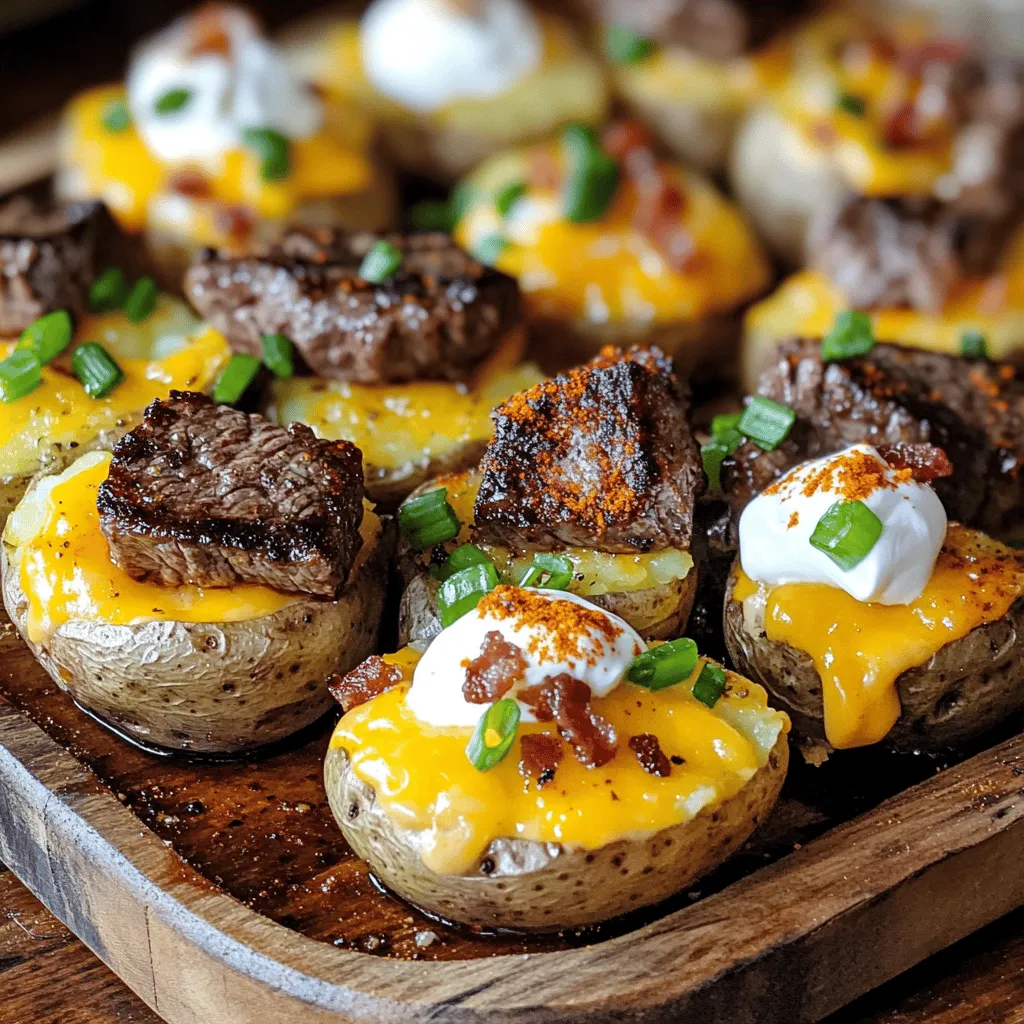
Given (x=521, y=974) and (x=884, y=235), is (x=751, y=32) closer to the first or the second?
A: (x=884, y=235)

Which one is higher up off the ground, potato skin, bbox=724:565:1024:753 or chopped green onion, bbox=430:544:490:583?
chopped green onion, bbox=430:544:490:583

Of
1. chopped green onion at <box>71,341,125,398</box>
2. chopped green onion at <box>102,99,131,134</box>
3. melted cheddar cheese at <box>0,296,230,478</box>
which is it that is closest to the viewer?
melted cheddar cheese at <box>0,296,230,478</box>

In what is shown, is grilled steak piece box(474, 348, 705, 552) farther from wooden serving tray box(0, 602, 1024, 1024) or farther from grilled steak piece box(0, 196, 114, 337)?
grilled steak piece box(0, 196, 114, 337)

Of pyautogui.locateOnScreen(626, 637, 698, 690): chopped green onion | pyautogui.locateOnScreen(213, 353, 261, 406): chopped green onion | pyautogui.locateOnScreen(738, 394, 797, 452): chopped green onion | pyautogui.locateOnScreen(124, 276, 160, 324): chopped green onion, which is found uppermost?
pyautogui.locateOnScreen(124, 276, 160, 324): chopped green onion

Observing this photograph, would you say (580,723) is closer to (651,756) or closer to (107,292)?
(651,756)

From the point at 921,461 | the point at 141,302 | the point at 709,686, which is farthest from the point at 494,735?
the point at 141,302

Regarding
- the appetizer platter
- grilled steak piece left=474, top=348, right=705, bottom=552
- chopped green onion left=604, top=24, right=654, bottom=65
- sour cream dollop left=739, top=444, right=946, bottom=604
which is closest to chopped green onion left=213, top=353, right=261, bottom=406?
the appetizer platter

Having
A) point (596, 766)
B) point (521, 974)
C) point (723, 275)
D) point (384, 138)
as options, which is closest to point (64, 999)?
point (521, 974)
